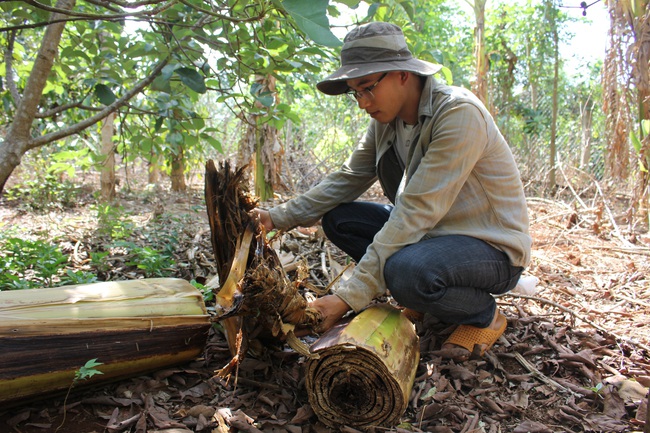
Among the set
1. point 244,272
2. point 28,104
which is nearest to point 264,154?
point 28,104

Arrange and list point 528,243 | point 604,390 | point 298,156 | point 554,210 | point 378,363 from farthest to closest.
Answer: point 298,156 < point 554,210 < point 528,243 < point 604,390 < point 378,363

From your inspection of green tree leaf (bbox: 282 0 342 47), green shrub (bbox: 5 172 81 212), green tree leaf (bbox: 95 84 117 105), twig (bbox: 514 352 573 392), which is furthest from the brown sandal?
green shrub (bbox: 5 172 81 212)

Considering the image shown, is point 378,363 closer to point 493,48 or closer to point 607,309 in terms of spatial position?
point 607,309

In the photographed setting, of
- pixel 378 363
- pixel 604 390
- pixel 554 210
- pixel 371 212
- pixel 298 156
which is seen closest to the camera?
pixel 378 363

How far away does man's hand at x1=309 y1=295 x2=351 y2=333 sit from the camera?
188 centimetres

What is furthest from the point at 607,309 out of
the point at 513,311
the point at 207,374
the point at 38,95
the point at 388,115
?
the point at 38,95

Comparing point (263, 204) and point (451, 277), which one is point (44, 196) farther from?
point (451, 277)

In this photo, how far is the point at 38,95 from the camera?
8.34ft

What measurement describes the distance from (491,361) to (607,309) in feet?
3.58

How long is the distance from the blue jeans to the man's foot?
44mm

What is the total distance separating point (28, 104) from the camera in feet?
8.26

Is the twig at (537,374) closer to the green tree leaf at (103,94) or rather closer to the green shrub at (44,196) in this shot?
the green tree leaf at (103,94)

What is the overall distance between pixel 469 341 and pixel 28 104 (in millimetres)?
2575

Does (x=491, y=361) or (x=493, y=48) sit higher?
(x=493, y=48)
